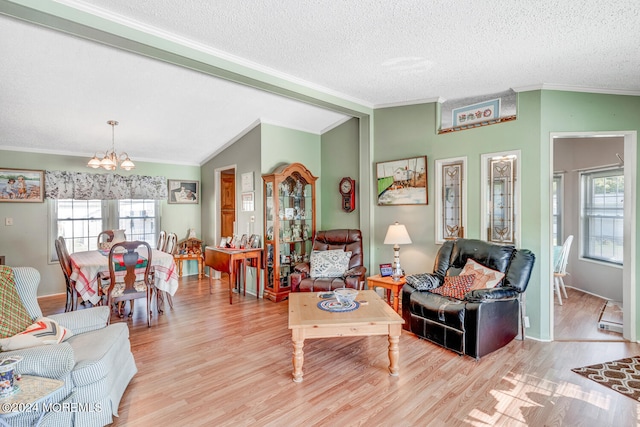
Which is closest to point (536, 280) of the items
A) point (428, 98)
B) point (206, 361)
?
point (428, 98)

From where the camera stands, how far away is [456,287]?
328 cm

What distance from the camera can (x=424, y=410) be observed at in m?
2.15

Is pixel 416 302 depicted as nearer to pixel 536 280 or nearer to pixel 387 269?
pixel 387 269

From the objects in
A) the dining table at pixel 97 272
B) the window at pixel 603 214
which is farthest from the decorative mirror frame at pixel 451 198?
the dining table at pixel 97 272

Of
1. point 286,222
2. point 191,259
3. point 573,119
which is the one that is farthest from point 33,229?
point 573,119

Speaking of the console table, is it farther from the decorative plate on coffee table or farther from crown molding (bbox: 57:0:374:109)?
crown molding (bbox: 57:0:374:109)

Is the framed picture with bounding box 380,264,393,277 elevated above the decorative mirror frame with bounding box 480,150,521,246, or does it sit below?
below

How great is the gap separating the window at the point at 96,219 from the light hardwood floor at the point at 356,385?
9.12 ft

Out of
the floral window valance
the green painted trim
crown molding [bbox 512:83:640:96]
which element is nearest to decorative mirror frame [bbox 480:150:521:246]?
crown molding [bbox 512:83:640:96]

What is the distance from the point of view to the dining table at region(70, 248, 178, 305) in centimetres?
364

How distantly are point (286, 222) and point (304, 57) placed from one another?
252 centimetres

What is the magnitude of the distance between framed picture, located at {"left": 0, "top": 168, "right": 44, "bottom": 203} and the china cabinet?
3.41m

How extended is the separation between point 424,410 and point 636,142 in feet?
10.6

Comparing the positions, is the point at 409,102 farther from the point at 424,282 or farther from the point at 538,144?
the point at 424,282
